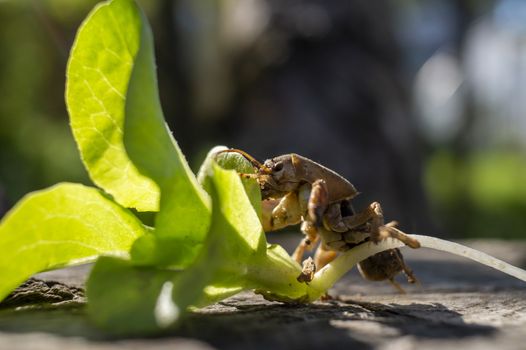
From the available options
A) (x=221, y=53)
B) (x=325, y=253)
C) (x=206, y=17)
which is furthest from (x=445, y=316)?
(x=206, y=17)

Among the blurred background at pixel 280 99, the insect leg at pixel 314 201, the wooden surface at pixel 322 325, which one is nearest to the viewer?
the wooden surface at pixel 322 325

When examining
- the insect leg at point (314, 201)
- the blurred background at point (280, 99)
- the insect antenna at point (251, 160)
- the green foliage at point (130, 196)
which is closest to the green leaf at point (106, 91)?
the green foliage at point (130, 196)

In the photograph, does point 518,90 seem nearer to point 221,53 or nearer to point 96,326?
point 221,53

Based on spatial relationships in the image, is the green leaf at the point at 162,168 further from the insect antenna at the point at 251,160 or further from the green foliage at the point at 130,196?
the insect antenna at the point at 251,160

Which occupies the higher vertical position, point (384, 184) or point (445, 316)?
point (384, 184)

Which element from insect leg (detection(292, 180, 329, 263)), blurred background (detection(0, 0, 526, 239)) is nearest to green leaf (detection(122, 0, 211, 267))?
insect leg (detection(292, 180, 329, 263))

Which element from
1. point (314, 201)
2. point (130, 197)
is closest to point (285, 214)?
point (314, 201)

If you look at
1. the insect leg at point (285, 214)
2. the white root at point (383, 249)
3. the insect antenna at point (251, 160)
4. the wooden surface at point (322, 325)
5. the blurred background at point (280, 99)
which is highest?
the blurred background at point (280, 99)
